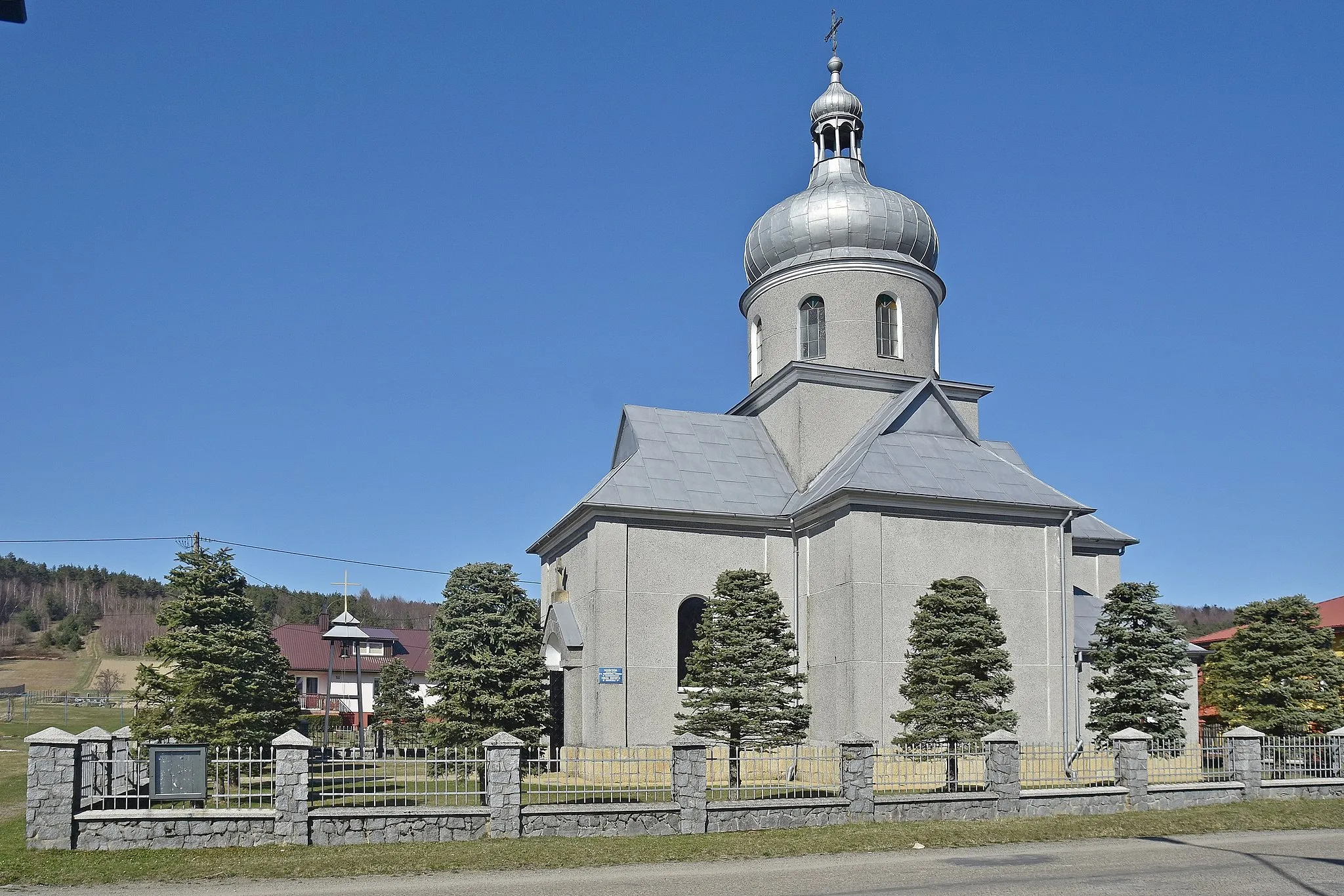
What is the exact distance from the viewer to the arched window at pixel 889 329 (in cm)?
2953

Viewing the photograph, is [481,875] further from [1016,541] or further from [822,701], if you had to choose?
[1016,541]

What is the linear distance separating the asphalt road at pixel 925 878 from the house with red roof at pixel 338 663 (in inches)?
1981

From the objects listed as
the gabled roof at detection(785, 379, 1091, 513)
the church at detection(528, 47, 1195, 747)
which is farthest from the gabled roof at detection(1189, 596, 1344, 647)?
the gabled roof at detection(785, 379, 1091, 513)

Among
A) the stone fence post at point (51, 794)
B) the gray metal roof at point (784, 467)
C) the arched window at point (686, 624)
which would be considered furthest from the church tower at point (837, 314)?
the stone fence post at point (51, 794)

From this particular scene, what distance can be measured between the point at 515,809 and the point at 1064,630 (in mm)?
14320

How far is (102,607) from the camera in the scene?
12469 cm

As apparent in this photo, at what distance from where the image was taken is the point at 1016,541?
25.2 m

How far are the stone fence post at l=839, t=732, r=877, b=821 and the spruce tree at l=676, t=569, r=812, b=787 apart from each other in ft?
13.1

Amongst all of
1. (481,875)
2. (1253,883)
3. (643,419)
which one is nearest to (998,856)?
(1253,883)

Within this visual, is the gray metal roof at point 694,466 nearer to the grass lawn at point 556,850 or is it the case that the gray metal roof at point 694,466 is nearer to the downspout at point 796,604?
the downspout at point 796,604

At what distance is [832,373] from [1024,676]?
8.70 meters

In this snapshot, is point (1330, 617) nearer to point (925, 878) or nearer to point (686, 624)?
point (686, 624)

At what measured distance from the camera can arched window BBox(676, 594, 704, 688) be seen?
25.6 metres

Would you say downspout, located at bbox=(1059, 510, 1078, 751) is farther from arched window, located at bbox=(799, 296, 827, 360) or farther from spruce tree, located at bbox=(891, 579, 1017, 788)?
arched window, located at bbox=(799, 296, 827, 360)
